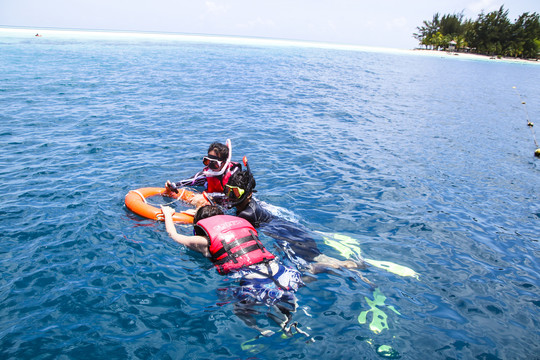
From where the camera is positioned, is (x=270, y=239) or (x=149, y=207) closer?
(x=270, y=239)

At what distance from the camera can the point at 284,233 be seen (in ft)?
19.2

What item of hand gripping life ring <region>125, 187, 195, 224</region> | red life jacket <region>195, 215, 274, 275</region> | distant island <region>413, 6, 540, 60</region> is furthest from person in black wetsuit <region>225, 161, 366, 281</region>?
distant island <region>413, 6, 540, 60</region>

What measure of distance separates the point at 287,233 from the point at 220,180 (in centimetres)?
206

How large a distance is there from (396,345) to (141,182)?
Answer: 22.9ft

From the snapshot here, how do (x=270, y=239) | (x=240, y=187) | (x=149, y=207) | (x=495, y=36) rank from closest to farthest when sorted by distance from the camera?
(x=240, y=187) < (x=270, y=239) < (x=149, y=207) < (x=495, y=36)

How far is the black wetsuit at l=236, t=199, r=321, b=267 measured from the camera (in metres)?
5.46

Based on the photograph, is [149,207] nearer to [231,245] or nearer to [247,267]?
[231,245]

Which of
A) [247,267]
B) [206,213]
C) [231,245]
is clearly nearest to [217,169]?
[206,213]

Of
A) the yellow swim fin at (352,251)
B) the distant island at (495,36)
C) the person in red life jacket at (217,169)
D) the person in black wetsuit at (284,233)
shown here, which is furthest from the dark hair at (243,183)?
the distant island at (495,36)

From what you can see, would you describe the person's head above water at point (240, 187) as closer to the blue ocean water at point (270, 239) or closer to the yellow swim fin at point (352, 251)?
the blue ocean water at point (270, 239)

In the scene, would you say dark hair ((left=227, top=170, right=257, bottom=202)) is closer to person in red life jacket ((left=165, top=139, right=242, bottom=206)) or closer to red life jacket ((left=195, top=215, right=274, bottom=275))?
red life jacket ((left=195, top=215, right=274, bottom=275))

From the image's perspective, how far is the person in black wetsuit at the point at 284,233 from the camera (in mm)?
5334

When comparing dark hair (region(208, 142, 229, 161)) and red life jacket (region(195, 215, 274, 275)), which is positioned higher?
dark hair (region(208, 142, 229, 161))

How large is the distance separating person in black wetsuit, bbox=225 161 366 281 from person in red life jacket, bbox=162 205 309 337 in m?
0.54
